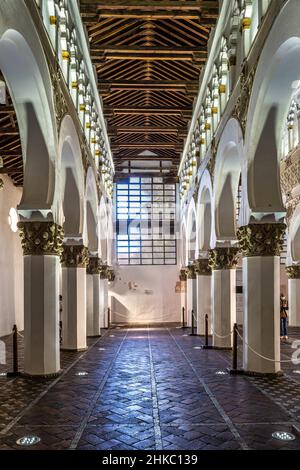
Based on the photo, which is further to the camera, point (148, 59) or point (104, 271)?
point (104, 271)

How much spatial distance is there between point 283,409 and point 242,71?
715cm

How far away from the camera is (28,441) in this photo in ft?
20.9

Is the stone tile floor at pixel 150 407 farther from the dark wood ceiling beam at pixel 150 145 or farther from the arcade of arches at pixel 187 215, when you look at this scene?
the dark wood ceiling beam at pixel 150 145

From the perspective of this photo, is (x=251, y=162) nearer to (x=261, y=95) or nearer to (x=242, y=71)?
(x=261, y=95)

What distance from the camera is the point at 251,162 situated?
10.6 m

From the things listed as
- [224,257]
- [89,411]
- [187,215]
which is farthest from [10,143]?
[89,411]

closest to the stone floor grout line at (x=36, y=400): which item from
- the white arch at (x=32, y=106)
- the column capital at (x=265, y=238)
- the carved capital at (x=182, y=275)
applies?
the white arch at (x=32, y=106)

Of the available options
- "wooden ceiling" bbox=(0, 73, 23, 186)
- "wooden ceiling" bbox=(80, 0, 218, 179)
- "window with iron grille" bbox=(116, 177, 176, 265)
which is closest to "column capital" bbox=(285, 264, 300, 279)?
"wooden ceiling" bbox=(80, 0, 218, 179)

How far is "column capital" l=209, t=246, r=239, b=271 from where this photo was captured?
14586mm

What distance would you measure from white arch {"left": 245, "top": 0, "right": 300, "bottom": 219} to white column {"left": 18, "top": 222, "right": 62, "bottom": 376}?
431cm

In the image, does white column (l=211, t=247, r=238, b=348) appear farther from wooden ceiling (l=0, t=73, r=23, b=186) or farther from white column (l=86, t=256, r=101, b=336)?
wooden ceiling (l=0, t=73, r=23, b=186)

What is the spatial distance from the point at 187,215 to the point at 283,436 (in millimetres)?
18289

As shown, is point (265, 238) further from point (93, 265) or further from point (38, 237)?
point (93, 265)
